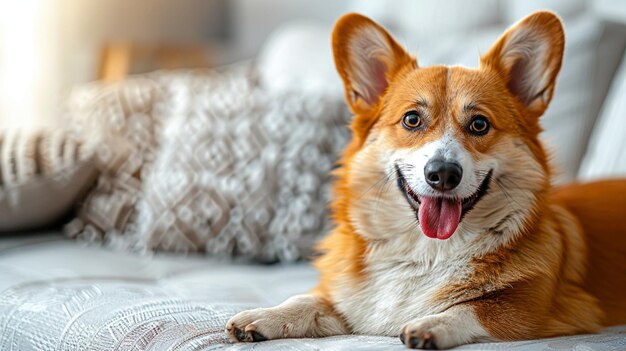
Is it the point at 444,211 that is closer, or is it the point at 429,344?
the point at 429,344

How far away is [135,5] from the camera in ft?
10.00

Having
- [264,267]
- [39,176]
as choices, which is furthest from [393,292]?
[39,176]

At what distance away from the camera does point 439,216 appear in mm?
1259

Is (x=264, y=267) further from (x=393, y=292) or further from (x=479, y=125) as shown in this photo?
(x=479, y=125)

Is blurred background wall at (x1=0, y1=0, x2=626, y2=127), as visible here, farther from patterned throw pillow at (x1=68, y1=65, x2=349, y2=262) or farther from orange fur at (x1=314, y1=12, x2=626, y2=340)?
orange fur at (x1=314, y1=12, x2=626, y2=340)

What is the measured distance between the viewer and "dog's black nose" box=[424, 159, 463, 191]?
3.86ft

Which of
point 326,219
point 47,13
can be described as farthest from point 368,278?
point 47,13

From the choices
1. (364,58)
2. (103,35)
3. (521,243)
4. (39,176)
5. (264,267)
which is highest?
(364,58)

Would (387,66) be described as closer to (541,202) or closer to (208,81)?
(541,202)

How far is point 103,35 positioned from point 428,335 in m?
2.32

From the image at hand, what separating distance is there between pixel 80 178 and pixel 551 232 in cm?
129

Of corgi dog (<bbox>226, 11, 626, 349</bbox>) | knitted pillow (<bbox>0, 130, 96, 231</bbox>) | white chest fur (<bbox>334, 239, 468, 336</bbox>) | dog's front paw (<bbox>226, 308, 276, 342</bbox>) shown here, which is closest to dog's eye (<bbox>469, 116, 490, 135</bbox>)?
corgi dog (<bbox>226, 11, 626, 349</bbox>)

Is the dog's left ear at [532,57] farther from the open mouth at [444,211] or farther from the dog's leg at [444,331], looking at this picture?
the dog's leg at [444,331]

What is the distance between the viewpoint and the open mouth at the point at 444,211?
1248mm
